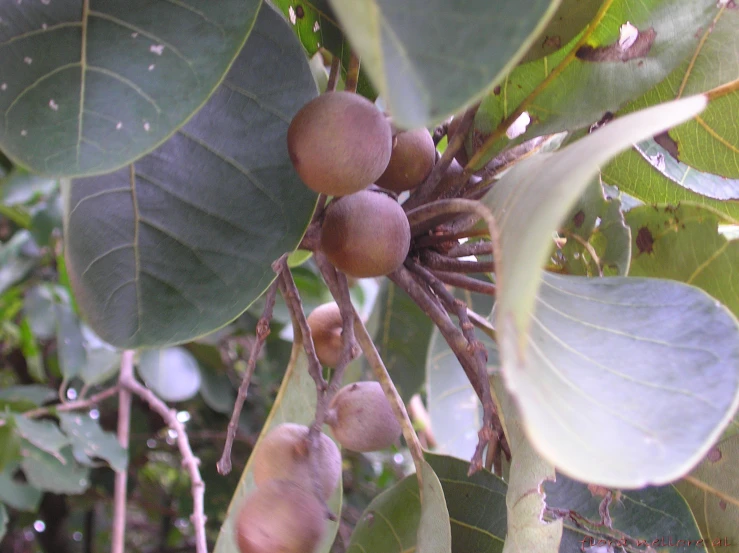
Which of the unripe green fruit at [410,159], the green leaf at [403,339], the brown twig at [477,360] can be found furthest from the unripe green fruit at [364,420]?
the green leaf at [403,339]

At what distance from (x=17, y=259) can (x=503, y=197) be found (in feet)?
5.32

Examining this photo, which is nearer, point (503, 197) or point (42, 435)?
point (503, 197)

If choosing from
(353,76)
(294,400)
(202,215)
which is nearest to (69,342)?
(294,400)

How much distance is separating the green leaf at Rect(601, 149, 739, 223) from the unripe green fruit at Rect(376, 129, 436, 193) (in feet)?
0.72

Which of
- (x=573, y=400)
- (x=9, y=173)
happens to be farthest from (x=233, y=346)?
(x=573, y=400)

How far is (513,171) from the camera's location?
400mm

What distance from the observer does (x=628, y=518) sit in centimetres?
57

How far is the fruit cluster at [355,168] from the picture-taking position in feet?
1.53

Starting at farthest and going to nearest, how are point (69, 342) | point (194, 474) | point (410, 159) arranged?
point (69, 342)
point (194, 474)
point (410, 159)

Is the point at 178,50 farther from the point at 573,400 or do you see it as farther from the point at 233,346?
the point at 233,346

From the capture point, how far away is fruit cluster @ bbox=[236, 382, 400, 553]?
0.50 m

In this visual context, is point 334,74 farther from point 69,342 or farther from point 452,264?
point 69,342

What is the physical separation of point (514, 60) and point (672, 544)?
0.46 metres

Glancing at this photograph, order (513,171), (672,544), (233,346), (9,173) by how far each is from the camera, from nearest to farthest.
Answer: (513,171), (672,544), (9,173), (233,346)
